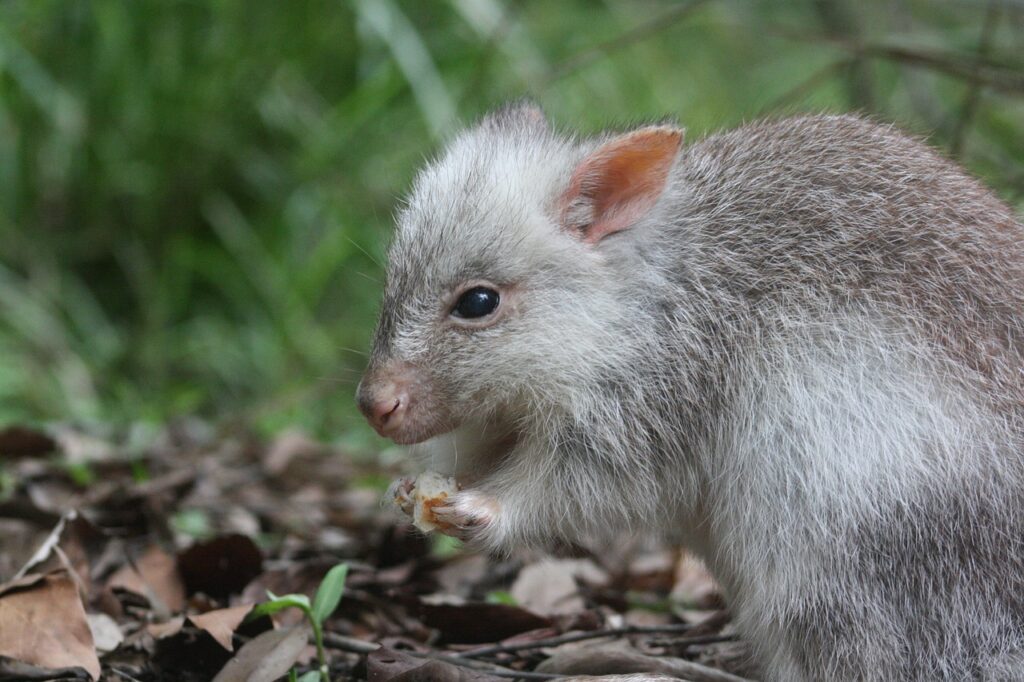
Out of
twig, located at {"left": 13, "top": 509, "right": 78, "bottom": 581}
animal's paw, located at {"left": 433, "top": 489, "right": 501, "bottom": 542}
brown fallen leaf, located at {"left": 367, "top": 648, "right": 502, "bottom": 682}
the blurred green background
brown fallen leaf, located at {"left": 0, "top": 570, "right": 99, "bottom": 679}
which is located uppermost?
the blurred green background

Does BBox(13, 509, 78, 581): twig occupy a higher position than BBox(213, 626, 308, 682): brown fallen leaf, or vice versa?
BBox(13, 509, 78, 581): twig

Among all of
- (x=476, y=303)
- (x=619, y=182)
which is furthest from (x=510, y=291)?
(x=619, y=182)

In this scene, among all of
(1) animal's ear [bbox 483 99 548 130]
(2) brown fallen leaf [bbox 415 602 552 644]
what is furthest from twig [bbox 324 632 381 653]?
(1) animal's ear [bbox 483 99 548 130]

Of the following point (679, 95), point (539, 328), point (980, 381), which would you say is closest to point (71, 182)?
point (679, 95)

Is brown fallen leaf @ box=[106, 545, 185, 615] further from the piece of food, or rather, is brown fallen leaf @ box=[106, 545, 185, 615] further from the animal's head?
the animal's head

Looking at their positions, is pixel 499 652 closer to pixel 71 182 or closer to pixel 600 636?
pixel 600 636

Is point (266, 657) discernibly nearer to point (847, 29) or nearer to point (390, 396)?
point (390, 396)

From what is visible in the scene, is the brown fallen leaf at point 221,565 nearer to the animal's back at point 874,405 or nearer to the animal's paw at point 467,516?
the animal's paw at point 467,516
